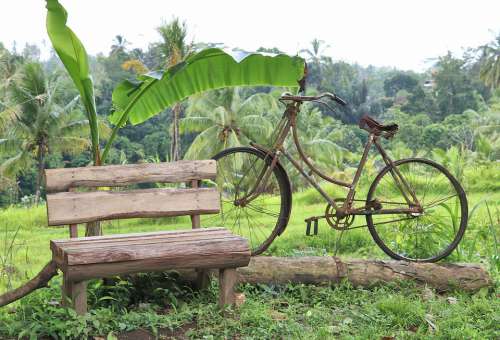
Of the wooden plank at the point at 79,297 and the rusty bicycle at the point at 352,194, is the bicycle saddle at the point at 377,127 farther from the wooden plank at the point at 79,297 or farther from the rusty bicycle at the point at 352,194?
the wooden plank at the point at 79,297

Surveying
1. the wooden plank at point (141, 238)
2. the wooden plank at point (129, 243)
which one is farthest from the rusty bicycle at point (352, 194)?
the wooden plank at point (129, 243)

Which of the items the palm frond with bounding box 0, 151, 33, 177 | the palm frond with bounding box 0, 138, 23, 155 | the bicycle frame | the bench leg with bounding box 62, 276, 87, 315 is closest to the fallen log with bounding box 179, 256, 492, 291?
the bicycle frame

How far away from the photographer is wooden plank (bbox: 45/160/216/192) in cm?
419

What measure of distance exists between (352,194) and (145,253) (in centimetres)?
179

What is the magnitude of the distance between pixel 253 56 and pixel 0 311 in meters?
2.30

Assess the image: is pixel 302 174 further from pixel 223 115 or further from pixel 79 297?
pixel 223 115

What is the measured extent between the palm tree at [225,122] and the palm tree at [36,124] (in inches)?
170

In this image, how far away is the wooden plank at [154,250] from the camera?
3504 millimetres

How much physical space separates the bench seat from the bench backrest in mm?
309

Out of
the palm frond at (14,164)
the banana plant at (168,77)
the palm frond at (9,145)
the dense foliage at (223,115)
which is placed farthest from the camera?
the palm frond at (9,145)

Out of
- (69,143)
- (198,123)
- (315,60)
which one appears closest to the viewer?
(198,123)

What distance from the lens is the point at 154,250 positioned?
3.67 metres

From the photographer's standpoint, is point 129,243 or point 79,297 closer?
point 79,297

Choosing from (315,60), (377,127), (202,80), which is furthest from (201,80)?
(315,60)
